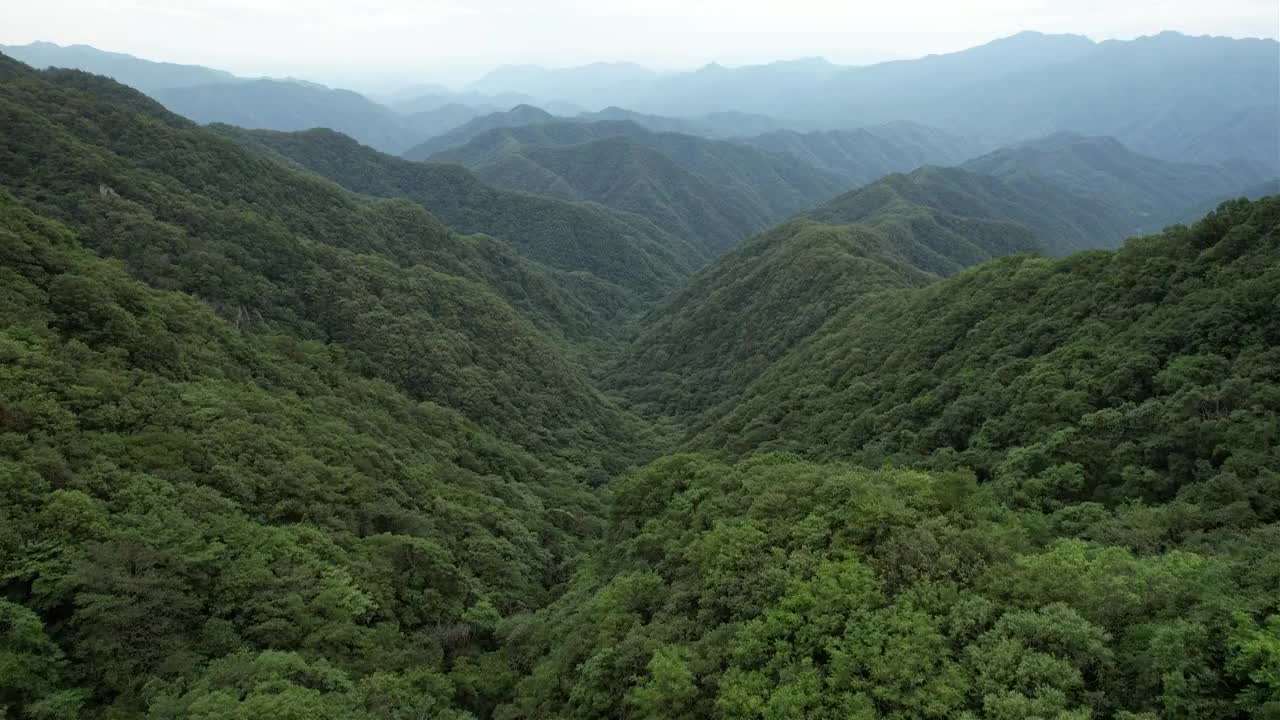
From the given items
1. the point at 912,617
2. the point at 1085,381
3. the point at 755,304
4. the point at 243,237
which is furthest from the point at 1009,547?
the point at 755,304

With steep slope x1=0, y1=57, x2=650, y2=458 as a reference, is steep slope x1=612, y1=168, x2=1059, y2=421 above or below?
below

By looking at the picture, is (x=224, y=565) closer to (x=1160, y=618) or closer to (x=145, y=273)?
(x=1160, y=618)

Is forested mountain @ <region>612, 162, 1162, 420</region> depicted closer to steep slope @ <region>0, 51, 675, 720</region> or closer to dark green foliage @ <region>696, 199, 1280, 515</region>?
steep slope @ <region>0, 51, 675, 720</region>

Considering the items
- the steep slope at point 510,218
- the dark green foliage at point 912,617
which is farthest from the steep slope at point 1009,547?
the steep slope at point 510,218

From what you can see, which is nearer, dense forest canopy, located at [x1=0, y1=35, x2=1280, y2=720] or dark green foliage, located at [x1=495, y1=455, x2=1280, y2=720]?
dark green foliage, located at [x1=495, y1=455, x2=1280, y2=720]

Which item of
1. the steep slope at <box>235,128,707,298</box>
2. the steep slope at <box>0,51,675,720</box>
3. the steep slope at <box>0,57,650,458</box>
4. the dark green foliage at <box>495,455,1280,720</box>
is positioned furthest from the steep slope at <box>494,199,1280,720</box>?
the steep slope at <box>235,128,707,298</box>

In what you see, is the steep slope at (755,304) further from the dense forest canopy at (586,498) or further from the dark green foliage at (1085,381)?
the dark green foliage at (1085,381)
